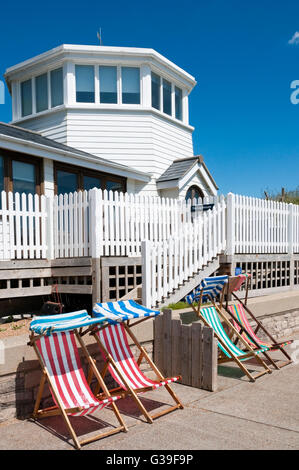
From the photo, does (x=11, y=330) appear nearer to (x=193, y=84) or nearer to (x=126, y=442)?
(x=126, y=442)

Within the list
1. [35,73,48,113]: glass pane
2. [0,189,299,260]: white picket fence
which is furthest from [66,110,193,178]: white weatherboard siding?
[0,189,299,260]: white picket fence

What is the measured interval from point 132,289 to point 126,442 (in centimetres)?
A: 402

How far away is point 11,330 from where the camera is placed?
6496 millimetres

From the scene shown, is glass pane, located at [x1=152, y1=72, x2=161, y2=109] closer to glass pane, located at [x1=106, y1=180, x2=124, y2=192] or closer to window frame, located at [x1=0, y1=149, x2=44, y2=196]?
glass pane, located at [x1=106, y1=180, x2=124, y2=192]

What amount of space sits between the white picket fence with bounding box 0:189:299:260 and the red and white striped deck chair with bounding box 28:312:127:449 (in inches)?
110

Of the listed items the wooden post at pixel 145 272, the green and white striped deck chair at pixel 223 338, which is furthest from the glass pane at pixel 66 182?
the green and white striped deck chair at pixel 223 338

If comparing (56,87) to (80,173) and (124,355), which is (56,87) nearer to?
(80,173)

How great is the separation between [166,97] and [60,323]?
493 inches

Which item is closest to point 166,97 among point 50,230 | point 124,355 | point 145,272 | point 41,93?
point 41,93

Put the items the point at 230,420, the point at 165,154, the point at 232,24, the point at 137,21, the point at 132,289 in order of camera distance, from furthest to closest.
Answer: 1. the point at 137,21
2. the point at 232,24
3. the point at 165,154
4. the point at 132,289
5. the point at 230,420

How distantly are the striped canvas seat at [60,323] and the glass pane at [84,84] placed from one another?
10739 millimetres

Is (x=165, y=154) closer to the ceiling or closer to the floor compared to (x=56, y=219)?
closer to the ceiling

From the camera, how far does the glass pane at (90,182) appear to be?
11277mm
